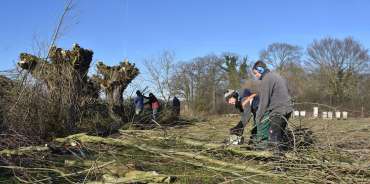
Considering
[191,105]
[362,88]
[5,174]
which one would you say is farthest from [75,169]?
[362,88]

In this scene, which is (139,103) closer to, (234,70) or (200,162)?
(200,162)

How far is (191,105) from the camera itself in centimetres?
3403

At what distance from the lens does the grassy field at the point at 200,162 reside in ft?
14.4

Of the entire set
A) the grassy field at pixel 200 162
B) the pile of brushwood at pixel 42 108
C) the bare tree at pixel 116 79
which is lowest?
the grassy field at pixel 200 162

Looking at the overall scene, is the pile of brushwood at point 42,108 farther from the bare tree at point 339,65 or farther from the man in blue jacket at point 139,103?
the bare tree at point 339,65

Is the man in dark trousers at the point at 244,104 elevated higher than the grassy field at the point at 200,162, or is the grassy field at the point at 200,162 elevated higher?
the man in dark trousers at the point at 244,104

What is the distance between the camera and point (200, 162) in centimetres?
514

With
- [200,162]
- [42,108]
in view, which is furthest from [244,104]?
[42,108]

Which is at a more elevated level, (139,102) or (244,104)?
(139,102)

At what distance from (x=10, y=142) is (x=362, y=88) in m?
33.4

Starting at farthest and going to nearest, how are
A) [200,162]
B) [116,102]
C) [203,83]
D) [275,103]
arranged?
[203,83]
[116,102]
[275,103]
[200,162]

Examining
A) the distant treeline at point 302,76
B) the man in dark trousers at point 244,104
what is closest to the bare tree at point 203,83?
the distant treeline at point 302,76

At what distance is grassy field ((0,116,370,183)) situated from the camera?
440cm

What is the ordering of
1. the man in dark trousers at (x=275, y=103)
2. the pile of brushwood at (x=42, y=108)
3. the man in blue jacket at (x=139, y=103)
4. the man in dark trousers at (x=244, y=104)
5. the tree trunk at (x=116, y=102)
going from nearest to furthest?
1. the man in dark trousers at (x=275, y=103)
2. the pile of brushwood at (x=42, y=108)
3. the man in dark trousers at (x=244, y=104)
4. the tree trunk at (x=116, y=102)
5. the man in blue jacket at (x=139, y=103)
